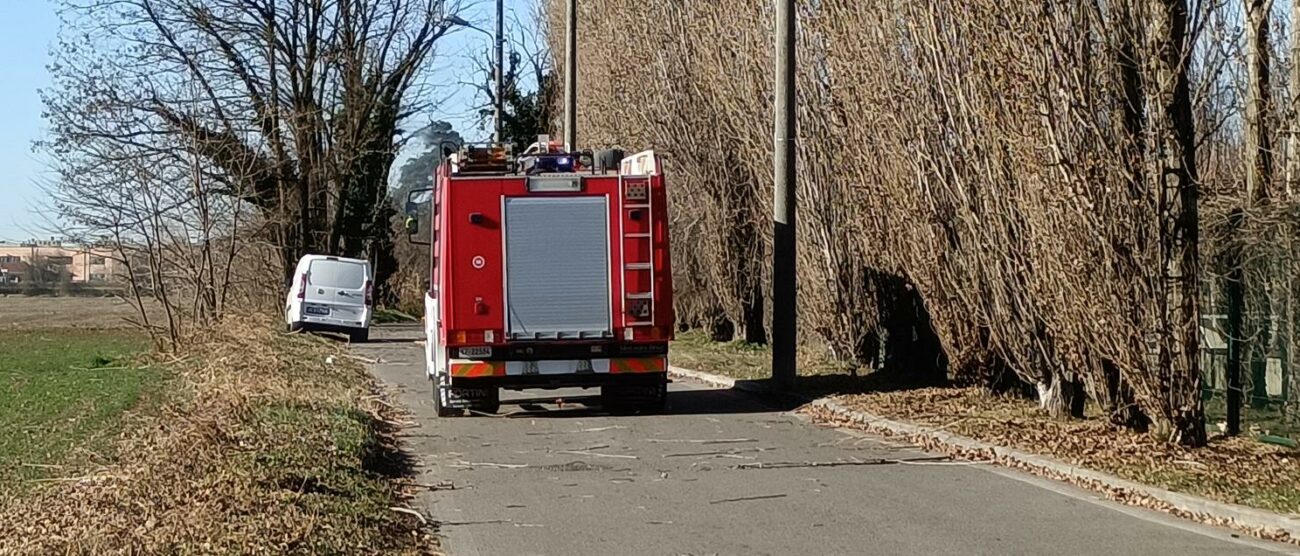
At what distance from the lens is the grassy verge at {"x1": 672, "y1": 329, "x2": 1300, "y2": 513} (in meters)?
10.4

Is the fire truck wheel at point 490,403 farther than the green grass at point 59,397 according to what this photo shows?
Yes

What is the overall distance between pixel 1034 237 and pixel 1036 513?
3460 mm

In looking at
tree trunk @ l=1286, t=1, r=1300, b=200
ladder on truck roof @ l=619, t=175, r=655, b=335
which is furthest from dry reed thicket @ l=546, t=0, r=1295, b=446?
ladder on truck roof @ l=619, t=175, r=655, b=335

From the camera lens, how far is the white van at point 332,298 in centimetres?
3078

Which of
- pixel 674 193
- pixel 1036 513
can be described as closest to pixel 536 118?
pixel 674 193

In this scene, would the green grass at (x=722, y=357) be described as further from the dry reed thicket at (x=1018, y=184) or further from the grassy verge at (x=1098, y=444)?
the grassy verge at (x=1098, y=444)

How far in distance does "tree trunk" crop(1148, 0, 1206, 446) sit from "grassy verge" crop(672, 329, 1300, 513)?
383 millimetres

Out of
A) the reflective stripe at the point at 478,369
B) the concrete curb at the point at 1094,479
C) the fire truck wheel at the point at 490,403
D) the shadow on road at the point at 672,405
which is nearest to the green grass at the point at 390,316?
the shadow on road at the point at 672,405

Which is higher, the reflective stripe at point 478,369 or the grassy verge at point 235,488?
the reflective stripe at point 478,369

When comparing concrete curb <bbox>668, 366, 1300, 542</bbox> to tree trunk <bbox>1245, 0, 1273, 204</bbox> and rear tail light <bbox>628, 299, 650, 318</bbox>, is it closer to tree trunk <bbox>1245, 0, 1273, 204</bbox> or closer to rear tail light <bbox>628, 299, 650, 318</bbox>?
rear tail light <bbox>628, 299, 650, 318</bbox>

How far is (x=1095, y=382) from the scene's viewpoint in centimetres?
1290

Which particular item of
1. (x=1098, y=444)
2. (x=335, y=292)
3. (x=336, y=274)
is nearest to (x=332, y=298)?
(x=335, y=292)

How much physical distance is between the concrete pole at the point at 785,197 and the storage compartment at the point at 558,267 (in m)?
3.02

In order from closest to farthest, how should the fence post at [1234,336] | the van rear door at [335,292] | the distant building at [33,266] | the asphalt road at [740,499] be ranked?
the asphalt road at [740,499] < the fence post at [1234,336] < the van rear door at [335,292] < the distant building at [33,266]
